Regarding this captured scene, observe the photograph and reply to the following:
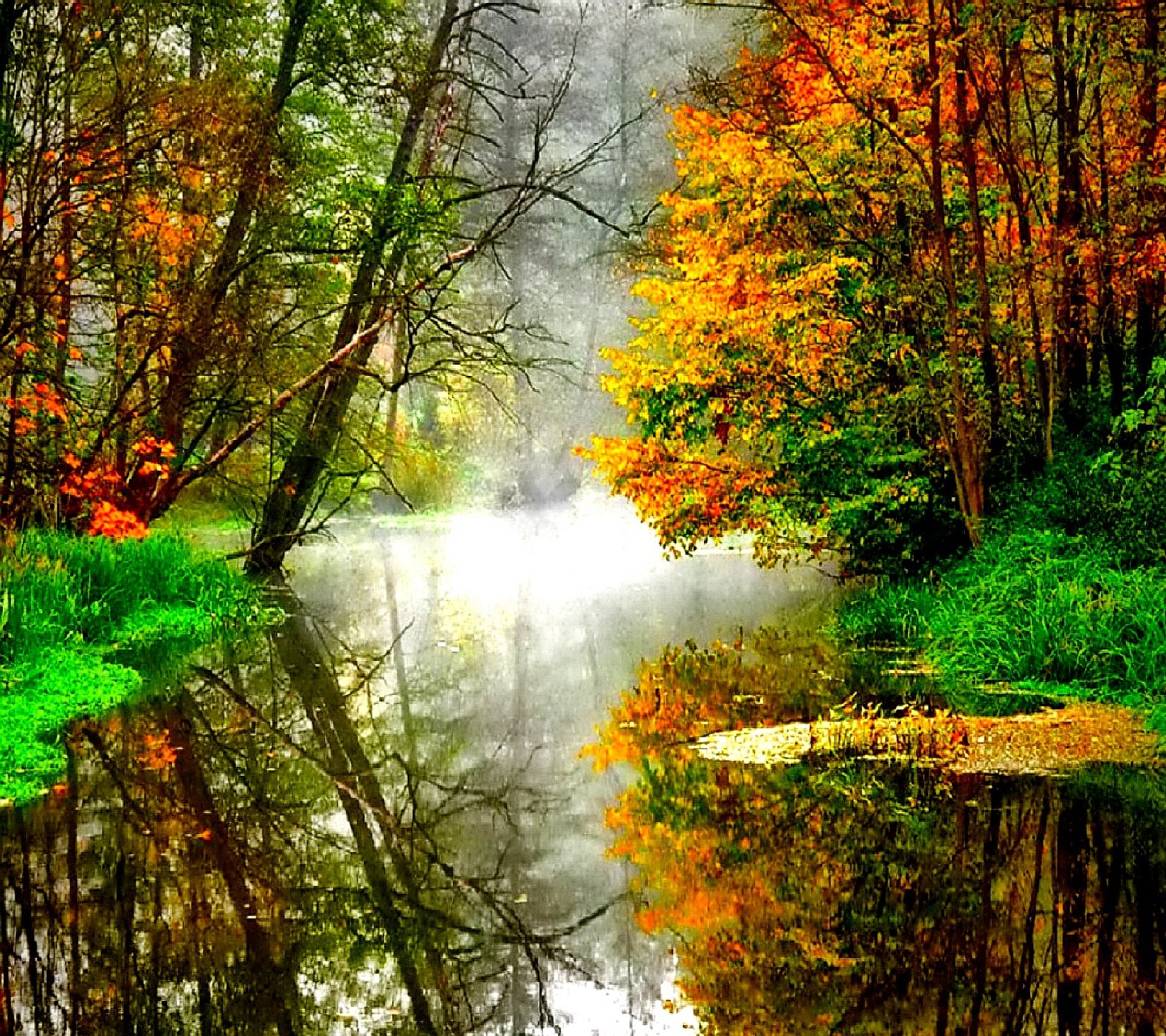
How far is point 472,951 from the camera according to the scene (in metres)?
4.55

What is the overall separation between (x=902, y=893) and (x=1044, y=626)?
4926 mm

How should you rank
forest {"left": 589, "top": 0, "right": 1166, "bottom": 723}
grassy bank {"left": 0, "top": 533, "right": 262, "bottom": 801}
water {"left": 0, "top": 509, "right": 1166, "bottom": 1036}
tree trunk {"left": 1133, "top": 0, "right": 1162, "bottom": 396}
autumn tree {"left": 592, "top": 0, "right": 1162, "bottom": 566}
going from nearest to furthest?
water {"left": 0, "top": 509, "right": 1166, "bottom": 1036}, grassy bank {"left": 0, "top": 533, "right": 262, "bottom": 801}, tree trunk {"left": 1133, "top": 0, "right": 1162, "bottom": 396}, forest {"left": 589, "top": 0, "right": 1166, "bottom": 723}, autumn tree {"left": 592, "top": 0, "right": 1162, "bottom": 566}

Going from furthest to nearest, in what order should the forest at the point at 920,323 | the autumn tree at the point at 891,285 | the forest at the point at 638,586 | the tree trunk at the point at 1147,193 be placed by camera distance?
1. the autumn tree at the point at 891,285
2. the forest at the point at 920,323
3. the tree trunk at the point at 1147,193
4. the forest at the point at 638,586

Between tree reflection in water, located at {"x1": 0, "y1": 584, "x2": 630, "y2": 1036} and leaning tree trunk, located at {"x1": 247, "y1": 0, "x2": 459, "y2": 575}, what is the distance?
8478 millimetres

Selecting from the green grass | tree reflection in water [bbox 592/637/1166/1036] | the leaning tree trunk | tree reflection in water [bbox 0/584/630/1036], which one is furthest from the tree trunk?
the leaning tree trunk

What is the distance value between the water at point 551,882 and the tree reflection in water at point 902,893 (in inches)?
0.6

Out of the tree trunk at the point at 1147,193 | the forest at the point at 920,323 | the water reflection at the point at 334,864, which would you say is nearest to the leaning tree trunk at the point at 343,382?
the forest at the point at 920,323

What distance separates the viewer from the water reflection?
4.08 metres

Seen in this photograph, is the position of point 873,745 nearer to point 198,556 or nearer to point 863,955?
point 863,955

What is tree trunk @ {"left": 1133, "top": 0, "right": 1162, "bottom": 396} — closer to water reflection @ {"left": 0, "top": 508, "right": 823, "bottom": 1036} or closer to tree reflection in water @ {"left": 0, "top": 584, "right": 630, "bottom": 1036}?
water reflection @ {"left": 0, "top": 508, "right": 823, "bottom": 1036}

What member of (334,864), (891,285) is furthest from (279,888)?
(891,285)

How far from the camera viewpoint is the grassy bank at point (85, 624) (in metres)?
7.79

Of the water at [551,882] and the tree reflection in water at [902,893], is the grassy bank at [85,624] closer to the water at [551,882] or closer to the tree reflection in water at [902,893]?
the water at [551,882]

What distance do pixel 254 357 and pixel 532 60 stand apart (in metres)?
25.4
